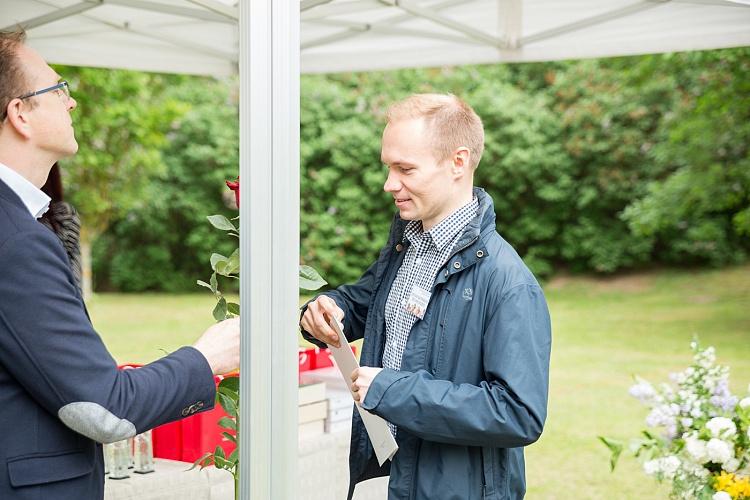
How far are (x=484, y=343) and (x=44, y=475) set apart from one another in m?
0.86

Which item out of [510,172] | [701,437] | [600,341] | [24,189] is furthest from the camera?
[510,172]

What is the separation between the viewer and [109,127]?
13.2m

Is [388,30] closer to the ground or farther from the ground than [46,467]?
farther from the ground

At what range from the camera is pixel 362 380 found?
177 cm

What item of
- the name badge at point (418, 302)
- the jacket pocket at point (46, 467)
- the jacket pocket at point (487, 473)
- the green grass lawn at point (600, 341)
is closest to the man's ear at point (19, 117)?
the jacket pocket at point (46, 467)

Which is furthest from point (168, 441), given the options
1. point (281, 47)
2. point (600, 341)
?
point (600, 341)

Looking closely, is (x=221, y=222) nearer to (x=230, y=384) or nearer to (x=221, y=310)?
(x=221, y=310)

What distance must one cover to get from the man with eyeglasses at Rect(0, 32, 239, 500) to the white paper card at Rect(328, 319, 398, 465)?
366 mm

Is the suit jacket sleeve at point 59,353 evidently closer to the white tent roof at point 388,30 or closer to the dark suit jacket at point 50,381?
the dark suit jacket at point 50,381

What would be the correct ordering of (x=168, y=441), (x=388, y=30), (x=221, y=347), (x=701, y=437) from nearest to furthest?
(x=221, y=347), (x=701, y=437), (x=168, y=441), (x=388, y=30)

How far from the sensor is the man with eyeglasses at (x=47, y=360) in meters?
1.40

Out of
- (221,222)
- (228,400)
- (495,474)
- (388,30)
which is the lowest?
(495,474)

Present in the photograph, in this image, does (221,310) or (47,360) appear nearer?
(47,360)

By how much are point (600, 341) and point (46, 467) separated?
1009cm
